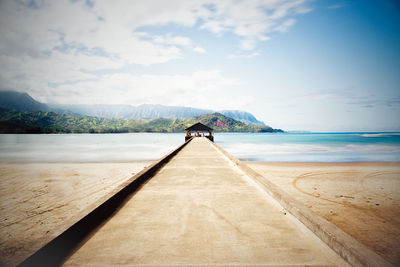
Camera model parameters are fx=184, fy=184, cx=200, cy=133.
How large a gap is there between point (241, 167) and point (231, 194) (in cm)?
257

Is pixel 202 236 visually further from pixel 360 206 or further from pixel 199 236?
pixel 360 206

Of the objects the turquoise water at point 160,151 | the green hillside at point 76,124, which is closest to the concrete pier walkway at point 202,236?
the turquoise water at point 160,151

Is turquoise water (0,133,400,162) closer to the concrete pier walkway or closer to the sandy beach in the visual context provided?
the sandy beach

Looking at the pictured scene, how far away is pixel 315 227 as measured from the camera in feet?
A: 7.68

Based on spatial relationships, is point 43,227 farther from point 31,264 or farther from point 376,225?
point 376,225

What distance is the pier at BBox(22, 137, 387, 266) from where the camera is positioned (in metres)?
1.90

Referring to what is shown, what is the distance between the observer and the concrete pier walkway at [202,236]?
6.32ft

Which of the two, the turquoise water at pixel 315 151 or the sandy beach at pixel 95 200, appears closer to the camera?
the sandy beach at pixel 95 200

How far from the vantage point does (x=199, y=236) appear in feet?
7.69

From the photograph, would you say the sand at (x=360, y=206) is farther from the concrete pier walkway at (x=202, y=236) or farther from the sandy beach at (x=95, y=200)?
the concrete pier walkway at (x=202, y=236)

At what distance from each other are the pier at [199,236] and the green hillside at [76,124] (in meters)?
137

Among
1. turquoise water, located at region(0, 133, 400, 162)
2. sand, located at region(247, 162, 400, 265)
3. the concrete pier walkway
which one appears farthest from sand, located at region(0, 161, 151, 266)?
turquoise water, located at region(0, 133, 400, 162)

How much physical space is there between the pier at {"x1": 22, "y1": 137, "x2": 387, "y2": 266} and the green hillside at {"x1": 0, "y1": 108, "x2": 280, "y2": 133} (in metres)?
137

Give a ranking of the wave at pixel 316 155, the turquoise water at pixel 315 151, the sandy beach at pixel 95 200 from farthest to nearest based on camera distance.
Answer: the turquoise water at pixel 315 151 < the wave at pixel 316 155 < the sandy beach at pixel 95 200
